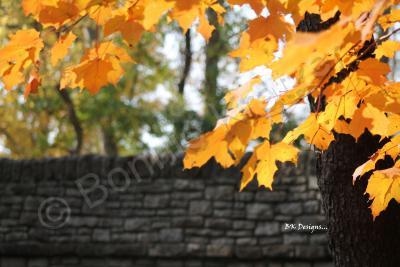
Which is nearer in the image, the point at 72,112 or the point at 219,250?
the point at 219,250

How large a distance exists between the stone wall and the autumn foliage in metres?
3.58

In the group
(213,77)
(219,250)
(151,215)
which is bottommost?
(219,250)

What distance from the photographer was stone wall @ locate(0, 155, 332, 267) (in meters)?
6.12

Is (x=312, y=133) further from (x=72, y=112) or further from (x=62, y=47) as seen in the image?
(x=72, y=112)

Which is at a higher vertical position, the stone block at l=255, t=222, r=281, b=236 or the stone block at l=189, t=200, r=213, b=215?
the stone block at l=189, t=200, r=213, b=215

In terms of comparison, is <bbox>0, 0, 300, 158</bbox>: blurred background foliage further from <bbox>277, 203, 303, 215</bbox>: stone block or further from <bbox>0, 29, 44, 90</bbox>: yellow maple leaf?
<bbox>0, 29, 44, 90</bbox>: yellow maple leaf

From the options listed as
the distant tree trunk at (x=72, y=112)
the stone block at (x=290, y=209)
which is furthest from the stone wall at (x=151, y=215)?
the distant tree trunk at (x=72, y=112)

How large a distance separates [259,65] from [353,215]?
1044 millimetres

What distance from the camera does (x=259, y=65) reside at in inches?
83.4

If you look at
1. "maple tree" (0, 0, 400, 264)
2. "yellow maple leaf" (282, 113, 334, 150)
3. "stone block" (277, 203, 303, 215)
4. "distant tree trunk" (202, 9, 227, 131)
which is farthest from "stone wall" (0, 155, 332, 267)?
"distant tree trunk" (202, 9, 227, 131)

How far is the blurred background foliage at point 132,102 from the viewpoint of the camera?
38.9 ft

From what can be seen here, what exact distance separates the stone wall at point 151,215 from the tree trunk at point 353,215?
10.0ft

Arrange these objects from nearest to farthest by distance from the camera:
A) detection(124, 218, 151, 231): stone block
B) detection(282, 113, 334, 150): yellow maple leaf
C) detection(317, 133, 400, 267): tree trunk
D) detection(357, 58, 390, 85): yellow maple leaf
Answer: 1. detection(357, 58, 390, 85): yellow maple leaf
2. detection(282, 113, 334, 150): yellow maple leaf
3. detection(317, 133, 400, 267): tree trunk
4. detection(124, 218, 151, 231): stone block

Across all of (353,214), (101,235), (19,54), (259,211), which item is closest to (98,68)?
(19,54)
